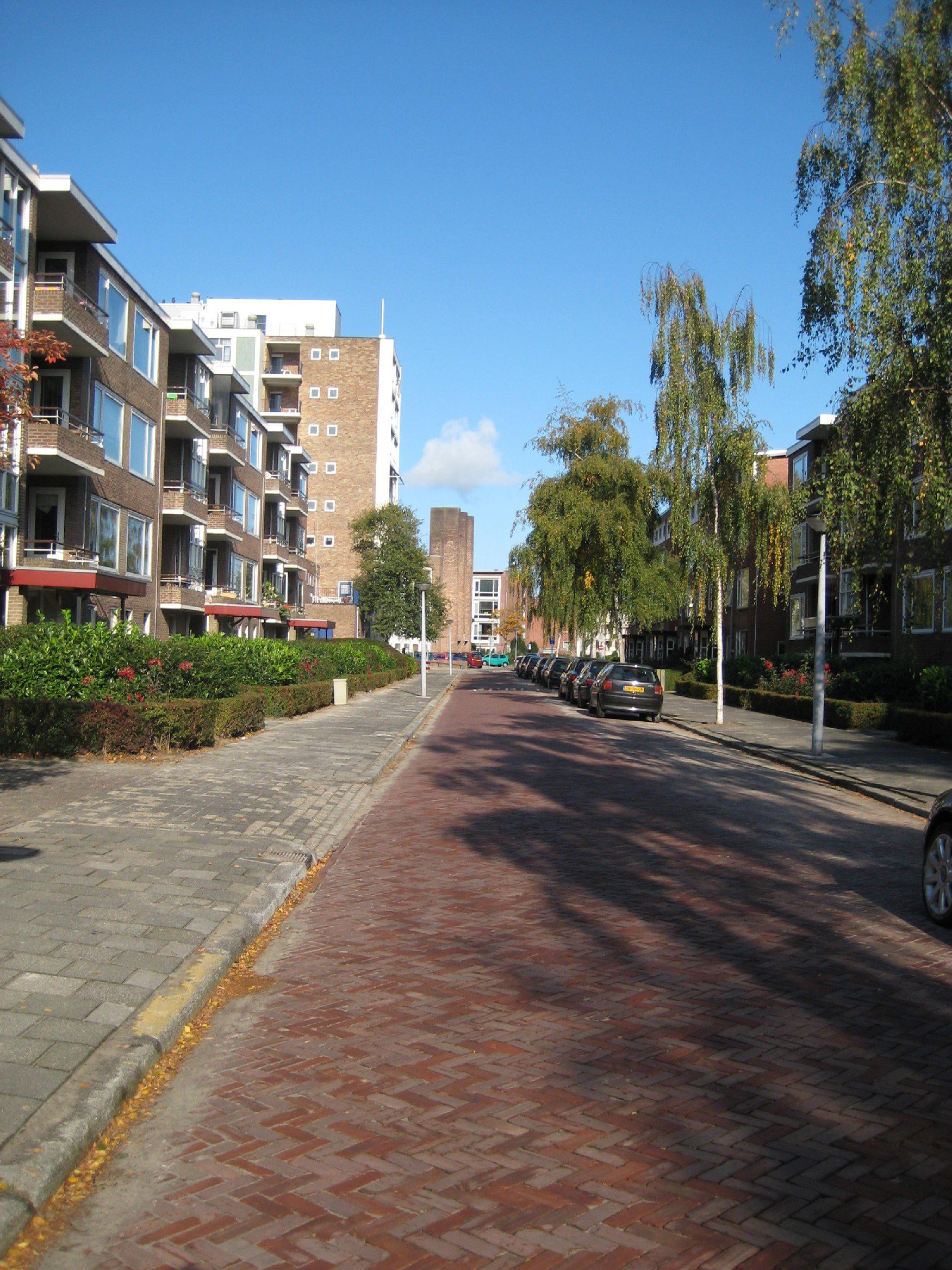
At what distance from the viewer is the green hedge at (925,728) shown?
1998 cm

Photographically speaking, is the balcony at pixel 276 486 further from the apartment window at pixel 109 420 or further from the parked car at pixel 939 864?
the parked car at pixel 939 864

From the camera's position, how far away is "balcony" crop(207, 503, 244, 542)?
41.2 m

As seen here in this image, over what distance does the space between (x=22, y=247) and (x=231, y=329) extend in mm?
44980

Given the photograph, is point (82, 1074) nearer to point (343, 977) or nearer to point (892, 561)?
point (343, 977)

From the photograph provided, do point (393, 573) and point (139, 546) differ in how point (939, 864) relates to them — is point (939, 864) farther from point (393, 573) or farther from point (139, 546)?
point (393, 573)

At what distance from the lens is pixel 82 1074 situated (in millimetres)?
4031

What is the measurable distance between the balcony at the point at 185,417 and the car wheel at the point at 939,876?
31.7 meters

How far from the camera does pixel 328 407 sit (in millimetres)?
78625

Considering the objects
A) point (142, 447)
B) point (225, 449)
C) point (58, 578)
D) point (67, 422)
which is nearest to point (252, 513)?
point (225, 449)

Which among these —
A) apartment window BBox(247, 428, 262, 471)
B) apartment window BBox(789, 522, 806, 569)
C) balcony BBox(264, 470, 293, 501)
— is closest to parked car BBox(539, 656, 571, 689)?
apartment window BBox(789, 522, 806, 569)

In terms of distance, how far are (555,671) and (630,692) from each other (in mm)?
19742

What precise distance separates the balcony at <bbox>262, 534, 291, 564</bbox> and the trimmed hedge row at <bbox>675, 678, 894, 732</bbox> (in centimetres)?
2213

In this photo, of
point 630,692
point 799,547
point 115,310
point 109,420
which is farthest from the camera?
point 799,547

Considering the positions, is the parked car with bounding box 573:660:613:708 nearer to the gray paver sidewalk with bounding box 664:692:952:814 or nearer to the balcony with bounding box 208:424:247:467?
the gray paver sidewalk with bounding box 664:692:952:814
